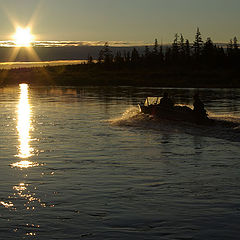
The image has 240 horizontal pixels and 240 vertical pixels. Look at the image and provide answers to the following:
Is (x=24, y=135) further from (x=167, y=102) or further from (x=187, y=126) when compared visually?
(x=167, y=102)

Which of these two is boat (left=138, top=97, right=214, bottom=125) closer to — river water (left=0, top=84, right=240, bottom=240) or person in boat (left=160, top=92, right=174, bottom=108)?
person in boat (left=160, top=92, right=174, bottom=108)

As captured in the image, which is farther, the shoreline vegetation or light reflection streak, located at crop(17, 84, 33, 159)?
the shoreline vegetation

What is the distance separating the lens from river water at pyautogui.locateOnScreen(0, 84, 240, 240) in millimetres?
13039

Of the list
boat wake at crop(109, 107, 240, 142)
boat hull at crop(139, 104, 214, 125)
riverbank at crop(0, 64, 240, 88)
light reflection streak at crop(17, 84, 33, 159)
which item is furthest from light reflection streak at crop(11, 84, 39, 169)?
riverbank at crop(0, 64, 240, 88)

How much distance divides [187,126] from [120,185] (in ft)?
62.7

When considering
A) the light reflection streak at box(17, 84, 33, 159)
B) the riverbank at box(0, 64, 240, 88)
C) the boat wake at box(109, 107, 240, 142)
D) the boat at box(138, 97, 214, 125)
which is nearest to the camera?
the light reflection streak at box(17, 84, 33, 159)

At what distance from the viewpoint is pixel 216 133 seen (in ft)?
107

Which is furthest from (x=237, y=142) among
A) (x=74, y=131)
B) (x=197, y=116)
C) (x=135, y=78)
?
(x=135, y=78)

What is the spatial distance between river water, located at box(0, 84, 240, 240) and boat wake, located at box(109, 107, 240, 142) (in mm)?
265

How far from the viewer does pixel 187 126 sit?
1421 inches

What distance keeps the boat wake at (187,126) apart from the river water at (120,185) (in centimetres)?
27

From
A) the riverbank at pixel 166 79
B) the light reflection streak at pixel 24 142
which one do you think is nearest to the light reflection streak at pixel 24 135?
the light reflection streak at pixel 24 142

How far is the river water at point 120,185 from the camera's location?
13.0 meters

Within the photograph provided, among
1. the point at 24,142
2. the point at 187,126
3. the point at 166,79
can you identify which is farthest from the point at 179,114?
the point at 166,79
